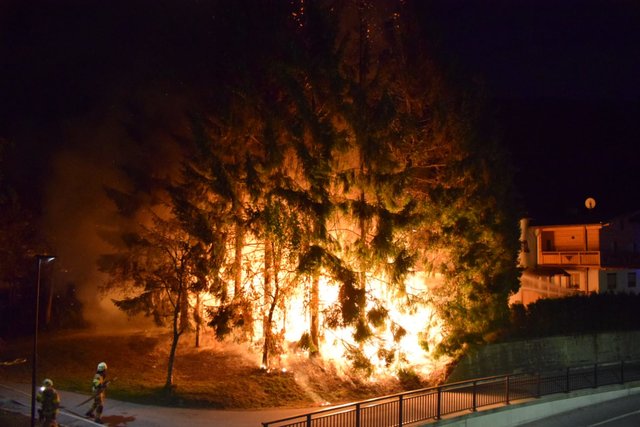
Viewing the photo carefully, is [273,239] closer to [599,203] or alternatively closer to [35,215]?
[35,215]

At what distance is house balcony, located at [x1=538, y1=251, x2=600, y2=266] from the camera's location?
1395 inches

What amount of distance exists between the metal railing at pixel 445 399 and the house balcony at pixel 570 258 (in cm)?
1599

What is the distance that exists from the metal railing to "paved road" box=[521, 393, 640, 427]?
2.41 feet

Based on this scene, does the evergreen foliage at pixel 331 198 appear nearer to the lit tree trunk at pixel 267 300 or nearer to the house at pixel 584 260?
the lit tree trunk at pixel 267 300

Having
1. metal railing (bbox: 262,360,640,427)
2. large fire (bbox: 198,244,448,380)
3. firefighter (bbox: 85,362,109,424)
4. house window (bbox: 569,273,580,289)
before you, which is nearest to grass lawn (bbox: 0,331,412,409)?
large fire (bbox: 198,244,448,380)

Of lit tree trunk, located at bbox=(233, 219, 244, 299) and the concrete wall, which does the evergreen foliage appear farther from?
the concrete wall

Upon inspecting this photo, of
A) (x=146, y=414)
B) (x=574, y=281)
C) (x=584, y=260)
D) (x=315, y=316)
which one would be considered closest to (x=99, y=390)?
(x=146, y=414)

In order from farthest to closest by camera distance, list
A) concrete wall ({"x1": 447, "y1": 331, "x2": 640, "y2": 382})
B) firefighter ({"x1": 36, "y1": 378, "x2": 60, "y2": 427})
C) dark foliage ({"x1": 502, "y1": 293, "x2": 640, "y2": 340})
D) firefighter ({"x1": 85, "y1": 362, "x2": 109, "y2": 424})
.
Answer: dark foliage ({"x1": 502, "y1": 293, "x2": 640, "y2": 340}) < concrete wall ({"x1": 447, "y1": 331, "x2": 640, "y2": 382}) < firefighter ({"x1": 85, "y1": 362, "x2": 109, "y2": 424}) < firefighter ({"x1": 36, "y1": 378, "x2": 60, "y2": 427})

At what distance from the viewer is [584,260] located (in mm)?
35844

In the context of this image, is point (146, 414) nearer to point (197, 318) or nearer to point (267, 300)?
point (197, 318)

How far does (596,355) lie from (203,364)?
667 inches

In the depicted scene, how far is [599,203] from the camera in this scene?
130ft

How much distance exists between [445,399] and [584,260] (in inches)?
983

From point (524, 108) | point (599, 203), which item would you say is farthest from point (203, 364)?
point (524, 108)
